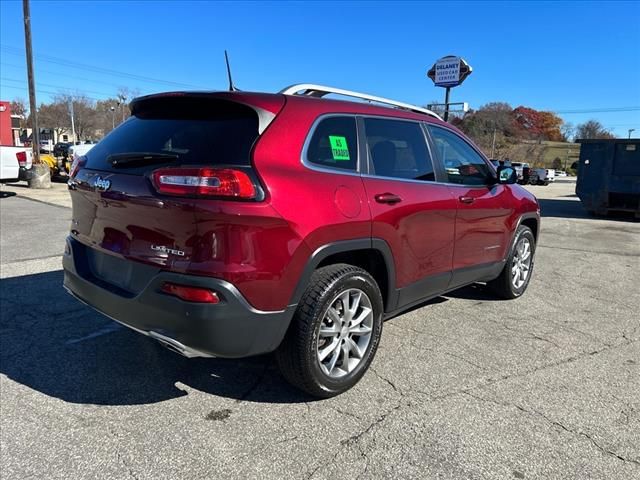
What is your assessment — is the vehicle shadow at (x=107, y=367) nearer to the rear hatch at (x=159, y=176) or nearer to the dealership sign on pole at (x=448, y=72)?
the rear hatch at (x=159, y=176)

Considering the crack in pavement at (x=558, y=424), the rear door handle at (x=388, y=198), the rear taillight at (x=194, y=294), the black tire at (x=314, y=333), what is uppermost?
the rear door handle at (x=388, y=198)

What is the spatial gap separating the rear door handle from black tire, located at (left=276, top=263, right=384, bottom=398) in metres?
0.48

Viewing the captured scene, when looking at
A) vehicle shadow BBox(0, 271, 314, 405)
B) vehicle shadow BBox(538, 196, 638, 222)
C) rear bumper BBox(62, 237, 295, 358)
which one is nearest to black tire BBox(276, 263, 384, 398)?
rear bumper BBox(62, 237, 295, 358)

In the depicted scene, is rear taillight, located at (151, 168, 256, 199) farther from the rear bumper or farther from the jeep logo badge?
the jeep logo badge

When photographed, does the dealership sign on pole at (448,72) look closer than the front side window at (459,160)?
No

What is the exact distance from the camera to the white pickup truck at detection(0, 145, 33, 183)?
45.5 feet

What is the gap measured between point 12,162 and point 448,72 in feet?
39.8

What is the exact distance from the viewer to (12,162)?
14.0 meters

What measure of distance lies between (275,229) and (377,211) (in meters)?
0.87

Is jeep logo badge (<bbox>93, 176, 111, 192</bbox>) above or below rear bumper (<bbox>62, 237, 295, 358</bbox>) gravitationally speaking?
above

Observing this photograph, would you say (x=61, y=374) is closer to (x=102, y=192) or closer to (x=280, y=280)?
(x=102, y=192)

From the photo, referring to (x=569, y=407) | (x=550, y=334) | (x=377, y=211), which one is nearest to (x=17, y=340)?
(x=377, y=211)

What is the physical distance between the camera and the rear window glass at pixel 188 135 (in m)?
2.68

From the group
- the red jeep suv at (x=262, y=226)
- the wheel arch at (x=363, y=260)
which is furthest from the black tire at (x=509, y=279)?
the wheel arch at (x=363, y=260)
